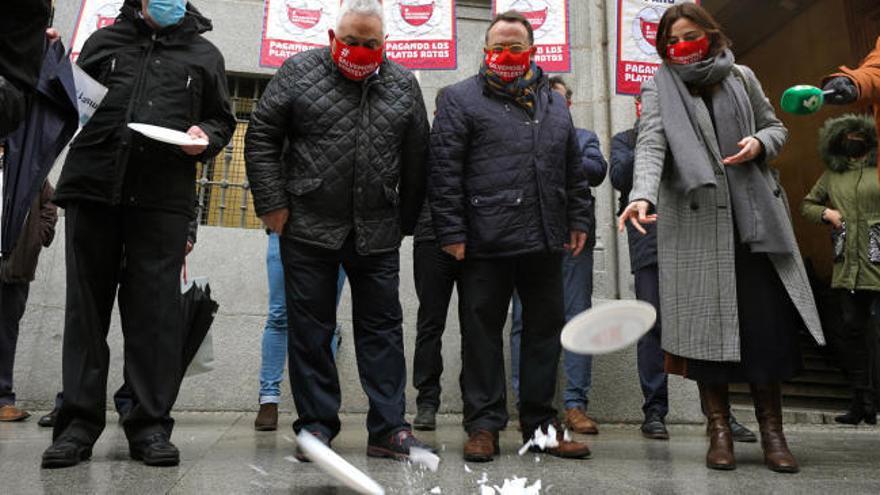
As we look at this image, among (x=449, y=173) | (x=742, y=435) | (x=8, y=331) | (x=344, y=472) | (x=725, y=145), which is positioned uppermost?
(x=725, y=145)

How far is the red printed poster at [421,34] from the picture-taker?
512 centimetres

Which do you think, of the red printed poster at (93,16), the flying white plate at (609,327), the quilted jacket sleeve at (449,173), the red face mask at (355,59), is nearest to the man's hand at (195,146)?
the red face mask at (355,59)

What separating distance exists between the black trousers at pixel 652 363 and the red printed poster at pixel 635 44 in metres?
1.50

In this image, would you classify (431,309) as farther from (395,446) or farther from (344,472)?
(344,472)

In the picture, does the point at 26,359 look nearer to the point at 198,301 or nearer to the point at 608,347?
the point at 198,301

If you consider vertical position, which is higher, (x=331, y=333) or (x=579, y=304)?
(x=579, y=304)

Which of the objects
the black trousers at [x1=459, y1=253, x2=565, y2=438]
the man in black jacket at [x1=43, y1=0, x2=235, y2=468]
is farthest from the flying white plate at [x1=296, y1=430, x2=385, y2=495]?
the black trousers at [x1=459, y1=253, x2=565, y2=438]

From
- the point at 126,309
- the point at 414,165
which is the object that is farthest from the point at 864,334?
the point at 126,309

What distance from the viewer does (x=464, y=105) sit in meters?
3.26

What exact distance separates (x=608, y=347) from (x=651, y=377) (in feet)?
6.44

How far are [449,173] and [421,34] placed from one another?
7.54ft

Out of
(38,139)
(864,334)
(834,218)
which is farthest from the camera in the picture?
(834,218)

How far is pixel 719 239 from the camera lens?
296cm

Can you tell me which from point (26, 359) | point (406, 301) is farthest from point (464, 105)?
point (26, 359)
